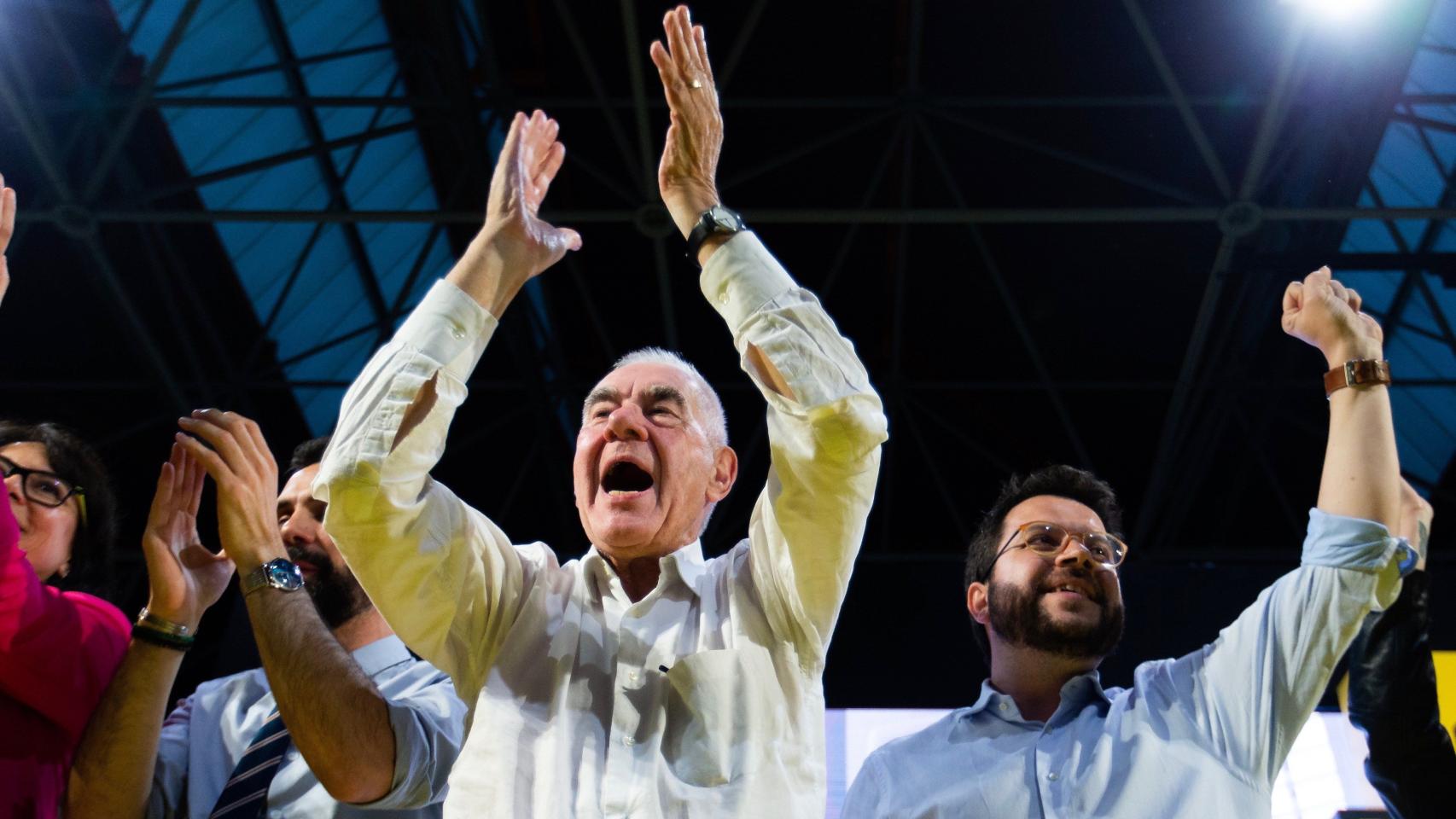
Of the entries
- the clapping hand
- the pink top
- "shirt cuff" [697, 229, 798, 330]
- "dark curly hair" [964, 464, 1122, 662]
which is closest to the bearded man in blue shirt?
"dark curly hair" [964, 464, 1122, 662]

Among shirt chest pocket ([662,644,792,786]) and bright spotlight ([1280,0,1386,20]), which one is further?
bright spotlight ([1280,0,1386,20])

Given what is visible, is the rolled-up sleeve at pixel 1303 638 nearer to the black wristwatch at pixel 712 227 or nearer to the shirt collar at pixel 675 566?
the shirt collar at pixel 675 566

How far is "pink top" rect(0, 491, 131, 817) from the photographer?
6.42 ft

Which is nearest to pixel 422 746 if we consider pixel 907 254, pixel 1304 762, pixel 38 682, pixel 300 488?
pixel 38 682

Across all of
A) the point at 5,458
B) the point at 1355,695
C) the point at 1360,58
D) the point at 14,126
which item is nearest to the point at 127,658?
the point at 5,458

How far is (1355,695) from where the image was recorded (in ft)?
7.94

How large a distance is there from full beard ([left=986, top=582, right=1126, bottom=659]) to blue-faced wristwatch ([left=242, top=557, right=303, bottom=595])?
1310 mm

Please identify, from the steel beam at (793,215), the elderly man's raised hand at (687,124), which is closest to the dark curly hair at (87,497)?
the elderly man's raised hand at (687,124)

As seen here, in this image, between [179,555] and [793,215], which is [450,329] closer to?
[179,555]

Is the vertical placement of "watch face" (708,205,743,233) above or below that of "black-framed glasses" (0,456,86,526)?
above

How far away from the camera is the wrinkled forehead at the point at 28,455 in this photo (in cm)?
235

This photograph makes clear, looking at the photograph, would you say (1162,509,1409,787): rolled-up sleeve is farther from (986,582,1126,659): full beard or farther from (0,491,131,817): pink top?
(0,491,131,817): pink top

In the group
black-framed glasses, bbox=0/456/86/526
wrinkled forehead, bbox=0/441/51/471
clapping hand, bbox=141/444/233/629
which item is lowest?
clapping hand, bbox=141/444/233/629

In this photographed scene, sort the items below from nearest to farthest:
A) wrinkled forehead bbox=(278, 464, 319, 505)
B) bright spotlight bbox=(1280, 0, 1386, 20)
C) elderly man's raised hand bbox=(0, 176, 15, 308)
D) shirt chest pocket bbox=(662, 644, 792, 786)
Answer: shirt chest pocket bbox=(662, 644, 792, 786)
elderly man's raised hand bbox=(0, 176, 15, 308)
wrinkled forehead bbox=(278, 464, 319, 505)
bright spotlight bbox=(1280, 0, 1386, 20)
